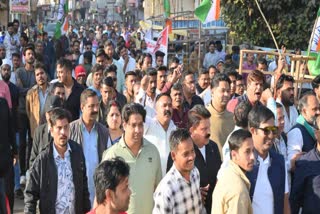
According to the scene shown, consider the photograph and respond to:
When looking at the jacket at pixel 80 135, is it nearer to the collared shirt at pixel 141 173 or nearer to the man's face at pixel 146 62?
the collared shirt at pixel 141 173

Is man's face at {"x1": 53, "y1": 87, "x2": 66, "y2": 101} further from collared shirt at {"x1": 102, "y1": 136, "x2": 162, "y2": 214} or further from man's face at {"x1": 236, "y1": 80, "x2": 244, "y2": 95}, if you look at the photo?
man's face at {"x1": 236, "y1": 80, "x2": 244, "y2": 95}

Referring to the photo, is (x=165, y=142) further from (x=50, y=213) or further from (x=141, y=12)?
(x=141, y=12)

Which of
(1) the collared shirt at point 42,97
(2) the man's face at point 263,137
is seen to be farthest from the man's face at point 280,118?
(1) the collared shirt at point 42,97

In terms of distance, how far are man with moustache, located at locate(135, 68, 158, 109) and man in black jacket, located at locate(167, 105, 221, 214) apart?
2.22 metres

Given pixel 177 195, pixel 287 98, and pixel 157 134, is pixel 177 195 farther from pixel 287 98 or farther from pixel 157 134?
pixel 287 98

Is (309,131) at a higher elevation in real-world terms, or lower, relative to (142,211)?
higher

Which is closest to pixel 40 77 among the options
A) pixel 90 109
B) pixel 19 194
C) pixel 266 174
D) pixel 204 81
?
pixel 19 194

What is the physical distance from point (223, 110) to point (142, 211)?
201 cm

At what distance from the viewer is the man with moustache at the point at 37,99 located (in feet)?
24.9

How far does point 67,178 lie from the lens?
5.00 m

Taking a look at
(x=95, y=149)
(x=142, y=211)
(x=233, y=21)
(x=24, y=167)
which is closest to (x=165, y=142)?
(x=95, y=149)

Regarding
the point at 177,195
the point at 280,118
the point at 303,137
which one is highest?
the point at 280,118

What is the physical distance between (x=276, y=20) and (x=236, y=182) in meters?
14.0

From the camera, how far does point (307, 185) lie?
486 cm
